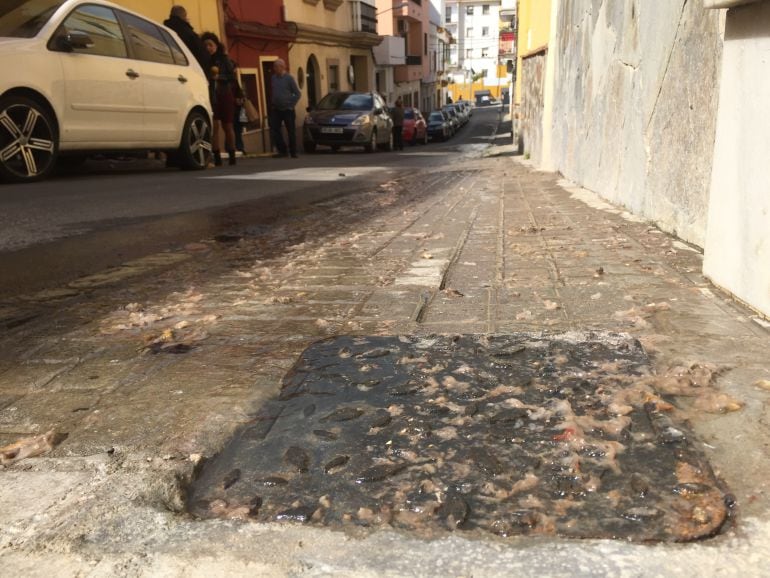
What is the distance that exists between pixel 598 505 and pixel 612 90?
16.8ft

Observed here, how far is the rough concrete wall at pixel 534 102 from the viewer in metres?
11.6

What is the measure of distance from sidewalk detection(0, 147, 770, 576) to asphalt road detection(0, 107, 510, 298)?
34cm

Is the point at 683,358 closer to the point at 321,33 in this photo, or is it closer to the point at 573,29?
the point at 573,29

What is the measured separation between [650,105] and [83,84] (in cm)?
539

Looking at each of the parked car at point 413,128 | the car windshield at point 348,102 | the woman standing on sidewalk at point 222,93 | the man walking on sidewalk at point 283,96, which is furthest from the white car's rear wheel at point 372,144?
the parked car at point 413,128

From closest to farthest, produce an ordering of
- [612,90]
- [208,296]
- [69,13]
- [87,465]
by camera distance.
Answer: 1. [87,465]
2. [208,296]
3. [612,90]
4. [69,13]

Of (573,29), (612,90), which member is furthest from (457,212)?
(573,29)

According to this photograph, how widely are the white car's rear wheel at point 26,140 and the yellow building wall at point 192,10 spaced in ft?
27.6

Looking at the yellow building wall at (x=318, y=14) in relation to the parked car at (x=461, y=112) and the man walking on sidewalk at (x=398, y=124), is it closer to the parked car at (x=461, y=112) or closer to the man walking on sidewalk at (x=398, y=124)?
the man walking on sidewalk at (x=398, y=124)

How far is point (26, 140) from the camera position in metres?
6.33

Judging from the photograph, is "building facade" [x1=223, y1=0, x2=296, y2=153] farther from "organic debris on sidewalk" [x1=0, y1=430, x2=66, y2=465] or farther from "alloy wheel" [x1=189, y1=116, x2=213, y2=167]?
"organic debris on sidewalk" [x1=0, y1=430, x2=66, y2=465]

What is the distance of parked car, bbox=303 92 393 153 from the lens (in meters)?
18.5

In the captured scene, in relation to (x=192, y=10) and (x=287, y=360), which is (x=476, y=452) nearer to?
(x=287, y=360)

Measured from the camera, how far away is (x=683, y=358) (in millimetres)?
2223
